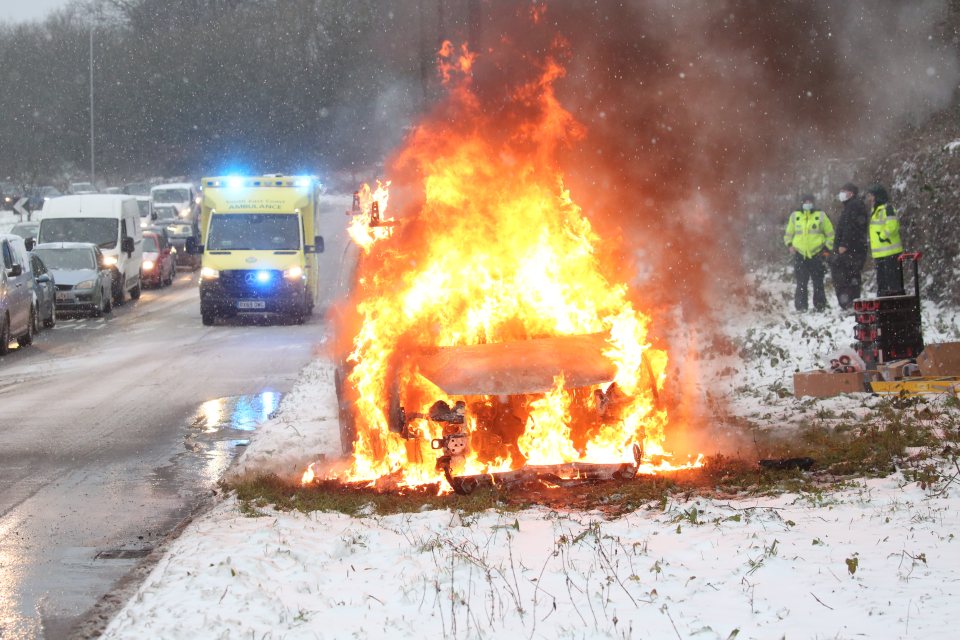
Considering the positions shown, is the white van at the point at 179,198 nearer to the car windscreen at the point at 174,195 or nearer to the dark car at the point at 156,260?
the car windscreen at the point at 174,195

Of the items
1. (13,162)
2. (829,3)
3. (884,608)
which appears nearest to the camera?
(884,608)

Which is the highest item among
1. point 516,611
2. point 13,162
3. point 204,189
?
point 13,162

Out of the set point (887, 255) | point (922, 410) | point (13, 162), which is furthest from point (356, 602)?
point (13, 162)

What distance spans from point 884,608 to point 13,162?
5897 centimetres

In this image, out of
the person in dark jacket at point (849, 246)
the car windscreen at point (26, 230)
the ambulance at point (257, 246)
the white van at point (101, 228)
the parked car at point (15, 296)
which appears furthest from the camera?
the car windscreen at point (26, 230)

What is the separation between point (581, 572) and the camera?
6207mm

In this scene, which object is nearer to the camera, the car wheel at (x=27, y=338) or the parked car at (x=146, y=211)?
the car wheel at (x=27, y=338)

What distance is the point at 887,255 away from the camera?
1563 cm

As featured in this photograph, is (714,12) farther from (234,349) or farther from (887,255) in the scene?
(234,349)

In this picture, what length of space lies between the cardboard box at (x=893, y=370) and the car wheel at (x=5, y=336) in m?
14.4

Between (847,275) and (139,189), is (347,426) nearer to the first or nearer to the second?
(847,275)

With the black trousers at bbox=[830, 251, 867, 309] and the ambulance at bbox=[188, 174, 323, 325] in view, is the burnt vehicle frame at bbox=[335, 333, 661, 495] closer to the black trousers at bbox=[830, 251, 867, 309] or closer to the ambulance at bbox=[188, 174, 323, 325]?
the black trousers at bbox=[830, 251, 867, 309]

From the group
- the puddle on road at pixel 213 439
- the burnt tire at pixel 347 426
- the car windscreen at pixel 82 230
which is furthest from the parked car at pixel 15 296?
the burnt tire at pixel 347 426

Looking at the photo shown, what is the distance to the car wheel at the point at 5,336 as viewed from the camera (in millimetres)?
19767
